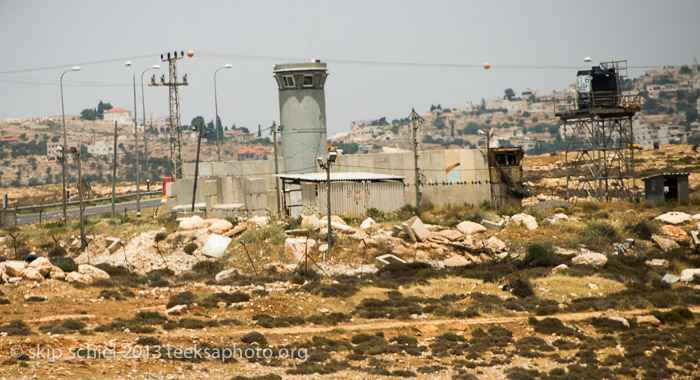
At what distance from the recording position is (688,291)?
96.0ft

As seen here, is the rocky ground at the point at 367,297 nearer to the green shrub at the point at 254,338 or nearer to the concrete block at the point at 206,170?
the green shrub at the point at 254,338

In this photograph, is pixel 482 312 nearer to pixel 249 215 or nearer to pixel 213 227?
pixel 213 227

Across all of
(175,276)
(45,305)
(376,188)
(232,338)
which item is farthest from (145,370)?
(376,188)

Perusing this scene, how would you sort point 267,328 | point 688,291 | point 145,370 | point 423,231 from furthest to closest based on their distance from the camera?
point 423,231, point 688,291, point 267,328, point 145,370

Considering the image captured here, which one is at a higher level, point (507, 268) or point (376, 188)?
A: point (376, 188)

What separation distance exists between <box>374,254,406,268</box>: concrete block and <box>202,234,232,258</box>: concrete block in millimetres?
7146

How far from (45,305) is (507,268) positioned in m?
17.8

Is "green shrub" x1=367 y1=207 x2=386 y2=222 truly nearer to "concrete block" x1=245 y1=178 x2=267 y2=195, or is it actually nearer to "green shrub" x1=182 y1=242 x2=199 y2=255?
"concrete block" x1=245 y1=178 x2=267 y2=195

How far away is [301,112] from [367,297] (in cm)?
2358

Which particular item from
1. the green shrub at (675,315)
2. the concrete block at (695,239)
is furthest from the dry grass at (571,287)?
the concrete block at (695,239)

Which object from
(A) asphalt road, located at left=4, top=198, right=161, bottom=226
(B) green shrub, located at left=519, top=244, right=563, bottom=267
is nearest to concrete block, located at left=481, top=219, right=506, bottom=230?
(B) green shrub, located at left=519, top=244, right=563, bottom=267

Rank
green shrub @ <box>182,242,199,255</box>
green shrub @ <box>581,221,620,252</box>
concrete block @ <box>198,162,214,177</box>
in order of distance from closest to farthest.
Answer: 1. green shrub @ <box>581,221,620,252</box>
2. green shrub @ <box>182,242,199,255</box>
3. concrete block @ <box>198,162,214,177</box>

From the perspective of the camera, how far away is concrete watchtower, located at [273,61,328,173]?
50.9m

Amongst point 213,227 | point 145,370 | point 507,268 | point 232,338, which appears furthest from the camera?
point 213,227
